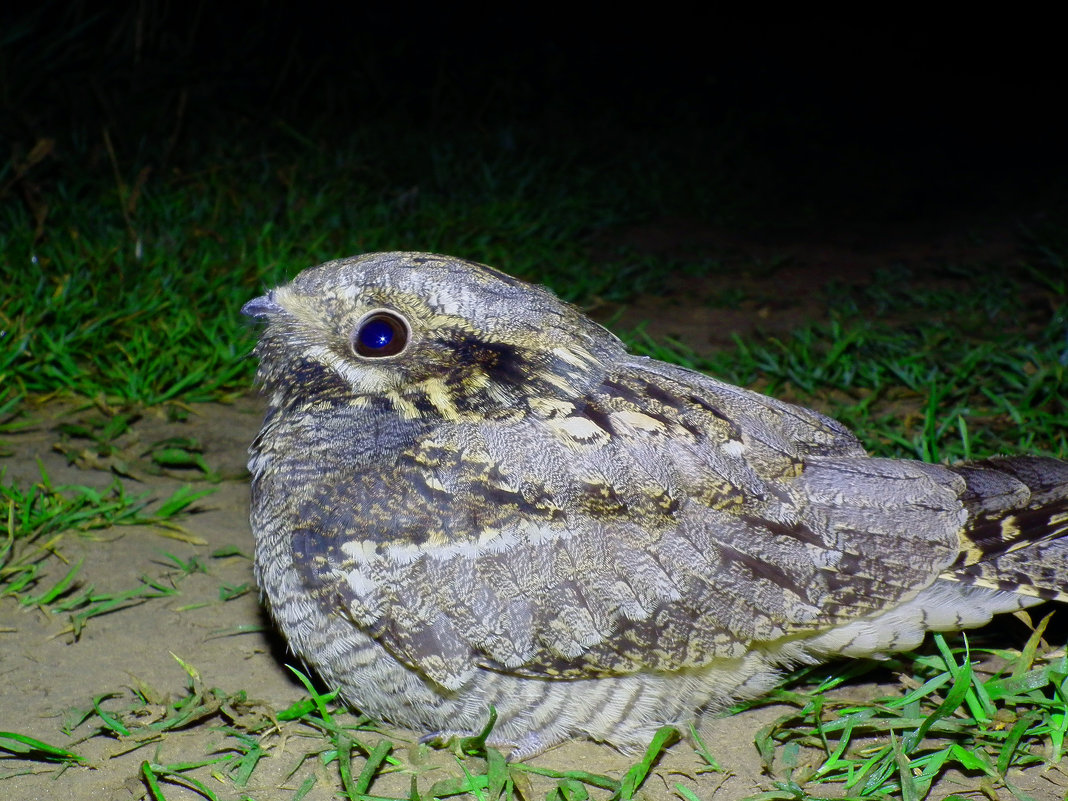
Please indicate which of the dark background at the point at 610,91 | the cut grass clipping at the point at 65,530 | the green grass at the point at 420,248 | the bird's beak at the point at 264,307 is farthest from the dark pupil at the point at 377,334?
the dark background at the point at 610,91

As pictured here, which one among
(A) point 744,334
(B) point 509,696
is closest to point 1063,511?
(B) point 509,696

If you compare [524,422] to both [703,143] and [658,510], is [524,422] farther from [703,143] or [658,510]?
[703,143]

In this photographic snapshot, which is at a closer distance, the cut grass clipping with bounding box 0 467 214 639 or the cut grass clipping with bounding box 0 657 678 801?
the cut grass clipping with bounding box 0 657 678 801

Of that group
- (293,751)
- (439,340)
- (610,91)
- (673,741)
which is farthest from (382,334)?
(610,91)

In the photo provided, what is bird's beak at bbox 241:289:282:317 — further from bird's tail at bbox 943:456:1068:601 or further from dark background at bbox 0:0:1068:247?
dark background at bbox 0:0:1068:247

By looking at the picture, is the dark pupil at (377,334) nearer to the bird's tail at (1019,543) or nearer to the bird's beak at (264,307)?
the bird's beak at (264,307)

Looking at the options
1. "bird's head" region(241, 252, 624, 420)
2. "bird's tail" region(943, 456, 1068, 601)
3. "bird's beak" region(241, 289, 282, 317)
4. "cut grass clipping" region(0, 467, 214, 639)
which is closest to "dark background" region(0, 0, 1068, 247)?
"cut grass clipping" region(0, 467, 214, 639)

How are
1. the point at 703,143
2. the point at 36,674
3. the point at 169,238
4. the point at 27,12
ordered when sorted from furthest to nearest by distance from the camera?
the point at 703,143 < the point at 27,12 < the point at 169,238 < the point at 36,674
